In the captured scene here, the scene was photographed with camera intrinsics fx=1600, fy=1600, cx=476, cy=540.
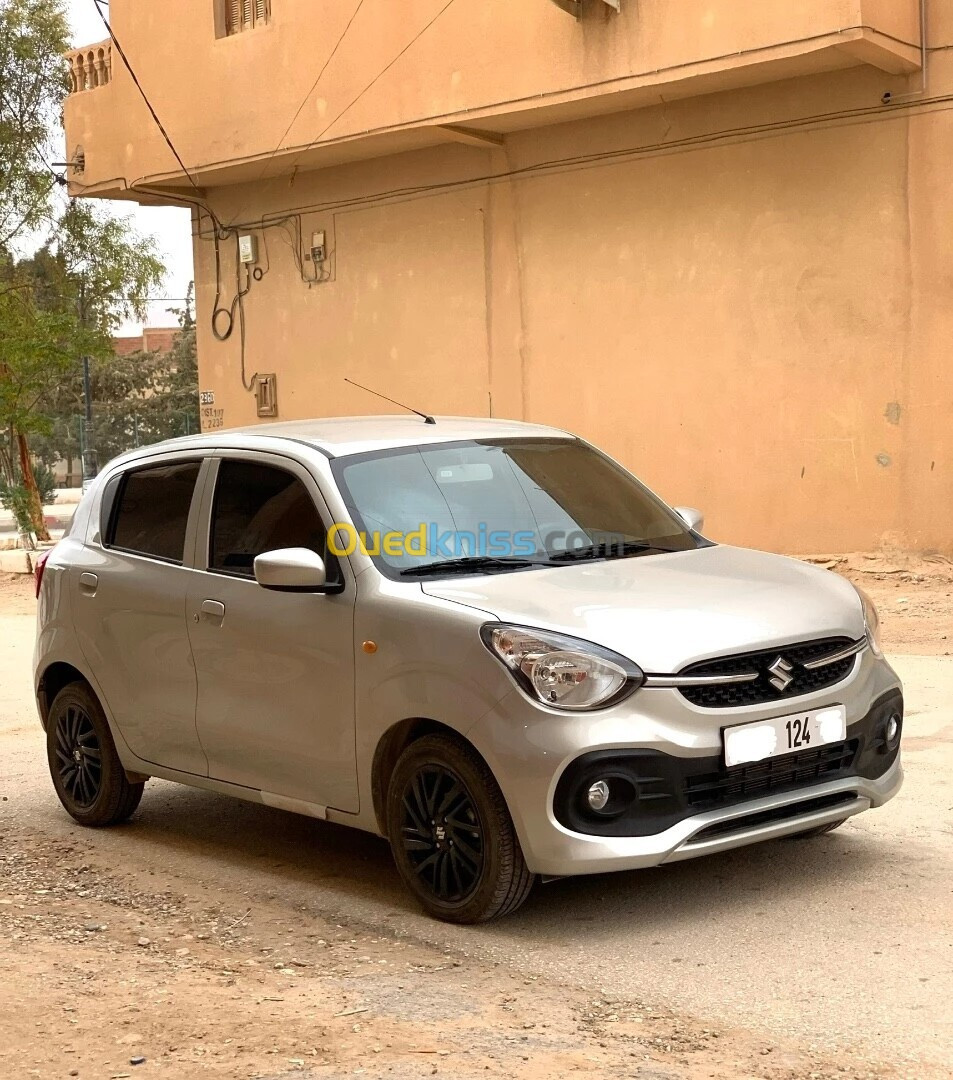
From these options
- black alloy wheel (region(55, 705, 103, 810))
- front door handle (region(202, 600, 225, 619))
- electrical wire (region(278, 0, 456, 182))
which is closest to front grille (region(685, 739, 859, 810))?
front door handle (region(202, 600, 225, 619))

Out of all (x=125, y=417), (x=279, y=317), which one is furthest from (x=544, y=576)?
(x=125, y=417)

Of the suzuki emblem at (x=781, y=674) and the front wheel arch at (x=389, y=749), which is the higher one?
the suzuki emblem at (x=781, y=674)

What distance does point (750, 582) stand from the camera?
5668 mm

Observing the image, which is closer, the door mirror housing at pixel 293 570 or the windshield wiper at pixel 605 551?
the door mirror housing at pixel 293 570

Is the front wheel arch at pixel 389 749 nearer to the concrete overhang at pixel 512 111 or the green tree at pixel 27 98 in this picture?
the concrete overhang at pixel 512 111

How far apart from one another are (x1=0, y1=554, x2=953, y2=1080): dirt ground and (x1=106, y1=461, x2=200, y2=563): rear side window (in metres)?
1.35

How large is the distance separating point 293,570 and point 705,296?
10.8m

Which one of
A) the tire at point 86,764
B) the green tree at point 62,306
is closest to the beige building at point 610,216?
the green tree at point 62,306

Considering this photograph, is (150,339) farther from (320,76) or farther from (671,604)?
(671,604)

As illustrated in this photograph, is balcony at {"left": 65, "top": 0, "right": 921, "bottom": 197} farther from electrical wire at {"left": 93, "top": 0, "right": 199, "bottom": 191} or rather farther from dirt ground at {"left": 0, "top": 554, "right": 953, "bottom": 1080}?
dirt ground at {"left": 0, "top": 554, "right": 953, "bottom": 1080}

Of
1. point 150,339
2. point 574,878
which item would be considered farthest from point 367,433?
point 150,339

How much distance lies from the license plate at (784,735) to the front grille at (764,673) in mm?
77

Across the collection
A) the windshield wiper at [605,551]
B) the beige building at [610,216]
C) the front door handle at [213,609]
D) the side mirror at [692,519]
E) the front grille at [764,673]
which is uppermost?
the beige building at [610,216]

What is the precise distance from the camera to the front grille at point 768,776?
509 centimetres
